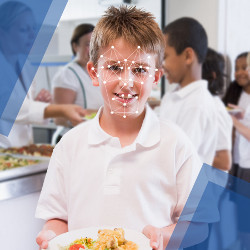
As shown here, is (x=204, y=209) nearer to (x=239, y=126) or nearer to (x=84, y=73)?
(x=84, y=73)

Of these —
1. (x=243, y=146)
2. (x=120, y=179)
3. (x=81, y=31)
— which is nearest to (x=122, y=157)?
(x=120, y=179)

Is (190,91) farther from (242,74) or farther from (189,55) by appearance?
(242,74)

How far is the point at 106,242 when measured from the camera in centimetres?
60

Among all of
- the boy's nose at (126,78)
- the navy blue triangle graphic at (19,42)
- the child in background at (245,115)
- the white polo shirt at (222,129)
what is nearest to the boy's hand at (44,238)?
the boy's nose at (126,78)

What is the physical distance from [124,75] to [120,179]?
0.20m

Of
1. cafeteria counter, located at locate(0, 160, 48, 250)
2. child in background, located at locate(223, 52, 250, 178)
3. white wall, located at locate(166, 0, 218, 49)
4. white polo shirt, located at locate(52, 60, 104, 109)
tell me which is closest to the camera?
cafeteria counter, located at locate(0, 160, 48, 250)

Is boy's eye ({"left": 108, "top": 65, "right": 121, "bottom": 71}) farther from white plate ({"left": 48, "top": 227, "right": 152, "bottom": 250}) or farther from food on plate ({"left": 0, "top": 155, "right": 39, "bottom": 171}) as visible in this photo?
food on plate ({"left": 0, "top": 155, "right": 39, "bottom": 171})

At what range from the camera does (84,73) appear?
180 centimetres

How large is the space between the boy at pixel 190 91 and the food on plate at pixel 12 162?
0.55 metres

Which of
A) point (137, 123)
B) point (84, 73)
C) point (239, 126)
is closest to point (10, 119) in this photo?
point (137, 123)

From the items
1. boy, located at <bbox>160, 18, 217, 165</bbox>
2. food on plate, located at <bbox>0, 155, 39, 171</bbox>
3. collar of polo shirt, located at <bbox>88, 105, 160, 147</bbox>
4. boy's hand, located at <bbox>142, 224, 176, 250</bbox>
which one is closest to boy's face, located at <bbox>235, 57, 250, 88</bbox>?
boy, located at <bbox>160, 18, 217, 165</bbox>

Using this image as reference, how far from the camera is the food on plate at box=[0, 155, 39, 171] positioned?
1449 mm

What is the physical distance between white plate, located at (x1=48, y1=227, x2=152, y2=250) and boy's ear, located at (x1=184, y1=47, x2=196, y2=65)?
3.18 feet
